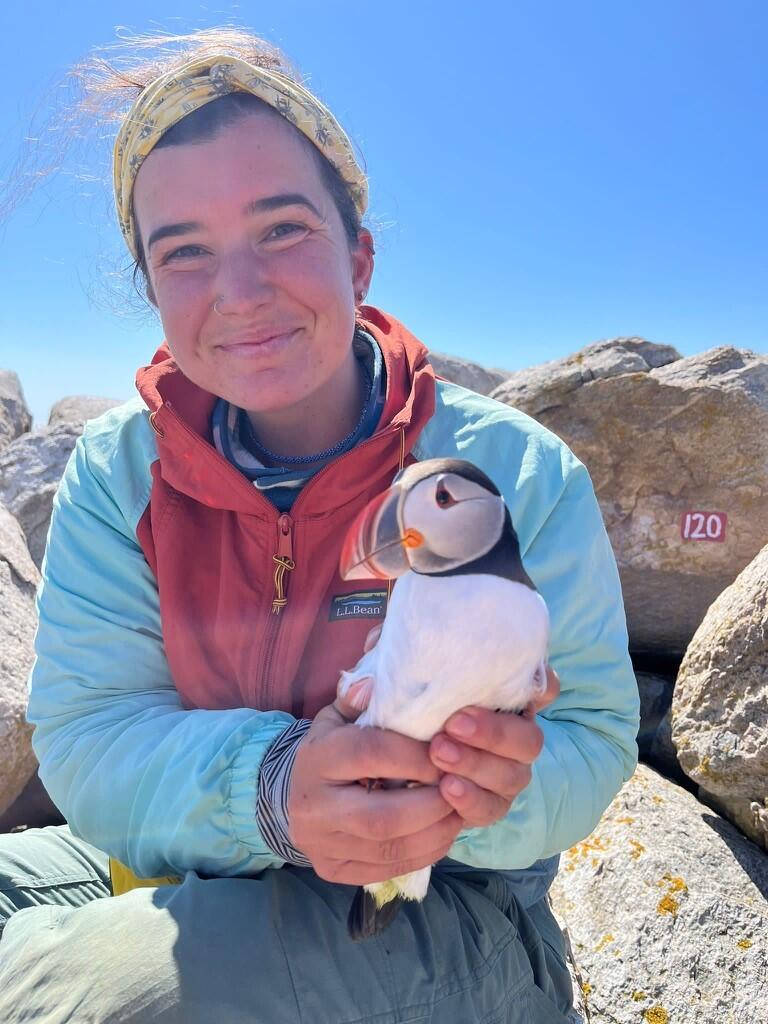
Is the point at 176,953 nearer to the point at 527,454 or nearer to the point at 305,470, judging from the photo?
the point at 305,470

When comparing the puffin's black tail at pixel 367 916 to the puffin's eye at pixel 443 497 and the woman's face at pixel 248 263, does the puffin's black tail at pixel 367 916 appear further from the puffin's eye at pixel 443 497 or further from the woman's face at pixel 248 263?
the woman's face at pixel 248 263

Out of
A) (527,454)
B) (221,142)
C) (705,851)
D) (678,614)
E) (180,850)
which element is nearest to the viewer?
(180,850)

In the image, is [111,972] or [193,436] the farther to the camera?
[193,436]

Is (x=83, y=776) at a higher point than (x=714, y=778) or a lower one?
higher

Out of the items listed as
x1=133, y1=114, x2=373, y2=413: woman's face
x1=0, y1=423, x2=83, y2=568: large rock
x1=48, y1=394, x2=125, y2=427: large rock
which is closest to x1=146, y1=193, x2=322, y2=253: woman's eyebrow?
x1=133, y1=114, x2=373, y2=413: woman's face

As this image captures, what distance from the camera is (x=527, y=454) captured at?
247 centimetres

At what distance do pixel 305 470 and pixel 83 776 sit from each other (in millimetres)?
1092

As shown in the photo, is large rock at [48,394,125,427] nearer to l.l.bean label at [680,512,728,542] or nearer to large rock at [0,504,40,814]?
large rock at [0,504,40,814]

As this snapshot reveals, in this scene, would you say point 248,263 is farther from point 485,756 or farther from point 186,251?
point 485,756

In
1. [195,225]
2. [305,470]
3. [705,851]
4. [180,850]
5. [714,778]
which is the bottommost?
[705,851]

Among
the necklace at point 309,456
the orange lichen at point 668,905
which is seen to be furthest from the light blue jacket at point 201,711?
the orange lichen at point 668,905

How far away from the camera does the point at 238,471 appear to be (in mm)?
2340

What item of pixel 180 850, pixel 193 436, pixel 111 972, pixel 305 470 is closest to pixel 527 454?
pixel 305 470

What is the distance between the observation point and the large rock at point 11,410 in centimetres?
885
